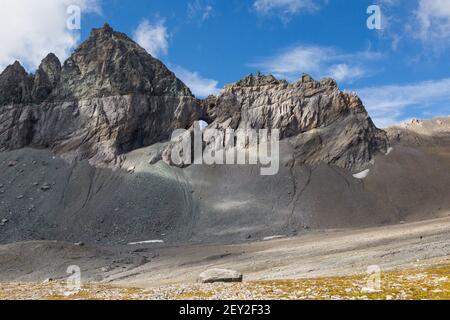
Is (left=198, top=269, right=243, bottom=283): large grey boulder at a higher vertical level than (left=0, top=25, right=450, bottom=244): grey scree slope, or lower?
lower

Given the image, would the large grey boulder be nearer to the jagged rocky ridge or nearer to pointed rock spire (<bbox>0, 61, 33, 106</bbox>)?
the jagged rocky ridge

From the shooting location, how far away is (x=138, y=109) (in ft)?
520

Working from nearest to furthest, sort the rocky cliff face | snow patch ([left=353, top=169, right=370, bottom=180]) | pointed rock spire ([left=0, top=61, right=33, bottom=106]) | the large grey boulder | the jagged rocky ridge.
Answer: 1. the large grey boulder
2. snow patch ([left=353, top=169, right=370, bottom=180])
3. the rocky cliff face
4. the jagged rocky ridge
5. pointed rock spire ([left=0, top=61, right=33, bottom=106])

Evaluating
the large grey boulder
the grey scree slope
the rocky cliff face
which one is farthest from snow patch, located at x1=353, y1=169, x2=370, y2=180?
the large grey boulder

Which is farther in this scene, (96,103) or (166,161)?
(96,103)

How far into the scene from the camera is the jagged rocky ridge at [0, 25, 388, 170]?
150 meters

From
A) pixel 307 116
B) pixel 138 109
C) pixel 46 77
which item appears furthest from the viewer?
pixel 46 77

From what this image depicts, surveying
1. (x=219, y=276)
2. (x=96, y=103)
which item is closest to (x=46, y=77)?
(x=96, y=103)

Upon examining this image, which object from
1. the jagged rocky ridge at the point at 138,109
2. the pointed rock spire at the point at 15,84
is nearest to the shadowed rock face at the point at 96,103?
the pointed rock spire at the point at 15,84

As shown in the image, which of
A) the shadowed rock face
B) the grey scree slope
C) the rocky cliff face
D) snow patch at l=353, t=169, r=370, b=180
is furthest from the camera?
the shadowed rock face

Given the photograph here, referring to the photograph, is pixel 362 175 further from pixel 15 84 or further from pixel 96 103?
pixel 15 84

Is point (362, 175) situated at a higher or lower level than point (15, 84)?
lower
